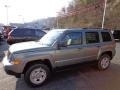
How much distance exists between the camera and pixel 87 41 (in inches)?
293

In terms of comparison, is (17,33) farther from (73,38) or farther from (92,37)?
(73,38)

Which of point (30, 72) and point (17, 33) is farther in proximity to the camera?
point (17, 33)

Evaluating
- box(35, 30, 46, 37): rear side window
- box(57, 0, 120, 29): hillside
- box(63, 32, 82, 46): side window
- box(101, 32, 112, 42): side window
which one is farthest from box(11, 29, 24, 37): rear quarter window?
box(57, 0, 120, 29): hillside

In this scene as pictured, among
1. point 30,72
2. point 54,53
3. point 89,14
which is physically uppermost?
point 89,14

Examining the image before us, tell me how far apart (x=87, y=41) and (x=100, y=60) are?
4.07ft

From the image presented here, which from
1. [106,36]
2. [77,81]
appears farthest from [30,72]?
[106,36]

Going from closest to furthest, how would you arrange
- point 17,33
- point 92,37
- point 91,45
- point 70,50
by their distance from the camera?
point 70,50, point 91,45, point 92,37, point 17,33

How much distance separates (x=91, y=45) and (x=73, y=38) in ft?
3.15

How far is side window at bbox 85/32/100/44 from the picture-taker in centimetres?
749

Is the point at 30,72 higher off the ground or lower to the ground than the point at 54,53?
lower

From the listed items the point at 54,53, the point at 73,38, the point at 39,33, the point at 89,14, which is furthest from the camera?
the point at 89,14

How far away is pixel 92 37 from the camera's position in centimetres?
776

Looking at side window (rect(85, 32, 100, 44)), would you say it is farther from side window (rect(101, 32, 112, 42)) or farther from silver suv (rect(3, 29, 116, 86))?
side window (rect(101, 32, 112, 42))

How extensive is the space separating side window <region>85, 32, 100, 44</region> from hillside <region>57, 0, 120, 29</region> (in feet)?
118
